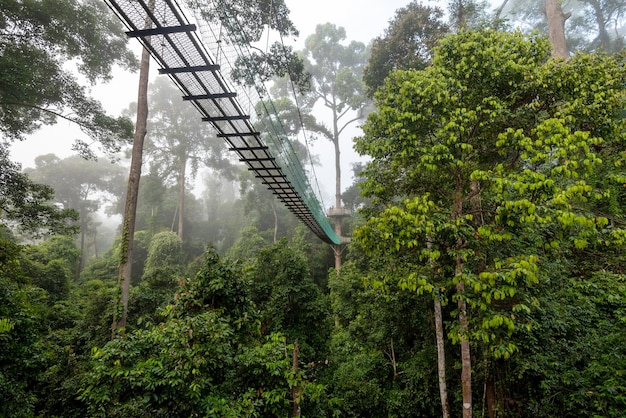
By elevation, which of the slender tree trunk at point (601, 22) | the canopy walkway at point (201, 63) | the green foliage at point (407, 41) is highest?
the slender tree trunk at point (601, 22)

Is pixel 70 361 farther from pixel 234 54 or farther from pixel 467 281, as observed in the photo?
pixel 467 281

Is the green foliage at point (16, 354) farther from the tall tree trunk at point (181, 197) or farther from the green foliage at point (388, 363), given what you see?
the tall tree trunk at point (181, 197)

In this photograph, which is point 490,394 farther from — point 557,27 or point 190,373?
point 557,27

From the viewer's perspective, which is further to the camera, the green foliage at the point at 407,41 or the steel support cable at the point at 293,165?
the green foliage at the point at 407,41

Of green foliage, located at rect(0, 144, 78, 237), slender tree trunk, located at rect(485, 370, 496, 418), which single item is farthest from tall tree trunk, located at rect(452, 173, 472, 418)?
green foliage, located at rect(0, 144, 78, 237)

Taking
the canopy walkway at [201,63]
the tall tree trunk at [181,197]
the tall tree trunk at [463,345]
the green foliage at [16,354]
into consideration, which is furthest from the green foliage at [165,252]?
the tall tree trunk at [463,345]

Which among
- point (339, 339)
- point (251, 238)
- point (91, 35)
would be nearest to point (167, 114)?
point (251, 238)

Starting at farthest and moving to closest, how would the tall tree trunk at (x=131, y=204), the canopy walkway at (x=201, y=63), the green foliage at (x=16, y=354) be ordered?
the tall tree trunk at (x=131, y=204) < the green foliage at (x=16, y=354) < the canopy walkway at (x=201, y=63)

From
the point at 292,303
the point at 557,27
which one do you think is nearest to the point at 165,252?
the point at 292,303

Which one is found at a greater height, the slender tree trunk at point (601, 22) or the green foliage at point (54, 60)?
the slender tree trunk at point (601, 22)

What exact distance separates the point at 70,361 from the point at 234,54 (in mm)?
4719

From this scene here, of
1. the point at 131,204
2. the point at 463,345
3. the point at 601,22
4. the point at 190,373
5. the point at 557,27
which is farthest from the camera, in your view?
the point at 601,22

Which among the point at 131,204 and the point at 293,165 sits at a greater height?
the point at 293,165

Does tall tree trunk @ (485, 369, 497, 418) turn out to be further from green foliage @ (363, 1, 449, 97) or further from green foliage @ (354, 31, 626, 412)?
green foliage @ (363, 1, 449, 97)
